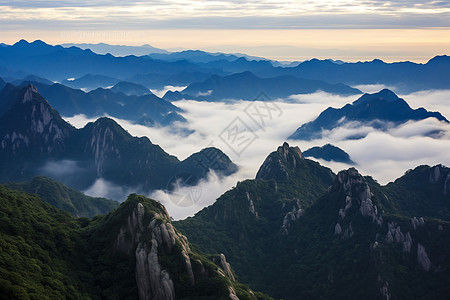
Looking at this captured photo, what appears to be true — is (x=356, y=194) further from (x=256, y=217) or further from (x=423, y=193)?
(x=423, y=193)

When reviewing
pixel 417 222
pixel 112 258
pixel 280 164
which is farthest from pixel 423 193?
pixel 112 258

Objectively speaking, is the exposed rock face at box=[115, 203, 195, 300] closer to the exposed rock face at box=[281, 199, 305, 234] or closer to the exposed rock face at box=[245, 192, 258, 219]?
the exposed rock face at box=[281, 199, 305, 234]

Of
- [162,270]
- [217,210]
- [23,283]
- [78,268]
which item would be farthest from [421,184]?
[23,283]

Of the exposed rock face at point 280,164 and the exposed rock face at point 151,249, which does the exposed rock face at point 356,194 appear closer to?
the exposed rock face at point 280,164

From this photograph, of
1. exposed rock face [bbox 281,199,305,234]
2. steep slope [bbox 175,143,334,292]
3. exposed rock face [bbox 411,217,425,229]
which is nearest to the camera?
exposed rock face [bbox 411,217,425,229]

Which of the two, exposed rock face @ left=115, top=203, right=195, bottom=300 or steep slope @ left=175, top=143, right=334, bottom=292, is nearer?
exposed rock face @ left=115, top=203, right=195, bottom=300

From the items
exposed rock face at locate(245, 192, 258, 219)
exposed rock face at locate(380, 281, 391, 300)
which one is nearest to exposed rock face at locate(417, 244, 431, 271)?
exposed rock face at locate(380, 281, 391, 300)

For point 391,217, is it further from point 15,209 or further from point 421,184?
point 15,209

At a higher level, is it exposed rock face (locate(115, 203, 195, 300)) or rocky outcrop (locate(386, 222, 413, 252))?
exposed rock face (locate(115, 203, 195, 300))
